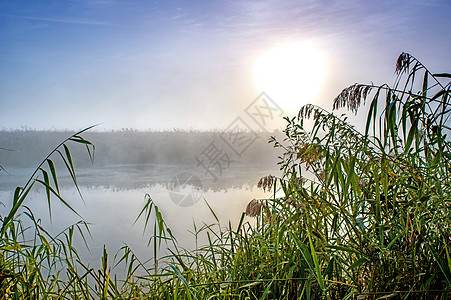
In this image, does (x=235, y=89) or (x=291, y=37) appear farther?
(x=235, y=89)

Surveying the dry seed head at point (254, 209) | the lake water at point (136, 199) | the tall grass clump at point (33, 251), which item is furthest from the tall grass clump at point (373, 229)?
the lake water at point (136, 199)

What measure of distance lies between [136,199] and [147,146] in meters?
0.54

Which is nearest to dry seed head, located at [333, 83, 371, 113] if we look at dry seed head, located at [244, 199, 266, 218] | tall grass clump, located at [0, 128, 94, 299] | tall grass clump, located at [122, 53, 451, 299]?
tall grass clump, located at [122, 53, 451, 299]

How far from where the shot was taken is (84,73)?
251 centimetres

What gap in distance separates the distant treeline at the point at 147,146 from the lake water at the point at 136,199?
0.29 feet

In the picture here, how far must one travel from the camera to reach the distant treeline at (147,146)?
2551 mm

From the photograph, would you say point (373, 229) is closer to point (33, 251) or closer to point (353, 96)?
point (353, 96)

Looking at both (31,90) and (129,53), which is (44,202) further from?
(129,53)

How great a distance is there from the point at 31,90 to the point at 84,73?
1.47 ft

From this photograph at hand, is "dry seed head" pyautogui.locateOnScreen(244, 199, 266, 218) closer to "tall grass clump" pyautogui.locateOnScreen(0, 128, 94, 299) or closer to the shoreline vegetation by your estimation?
the shoreline vegetation

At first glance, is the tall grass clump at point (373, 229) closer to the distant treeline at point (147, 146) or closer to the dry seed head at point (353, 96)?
the dry seed head at point (353, 96)

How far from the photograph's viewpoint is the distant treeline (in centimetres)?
255

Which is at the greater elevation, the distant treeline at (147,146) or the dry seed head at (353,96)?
the dry seed head at (353,96)

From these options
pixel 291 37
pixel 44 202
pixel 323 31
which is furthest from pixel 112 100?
pixel 323 31
